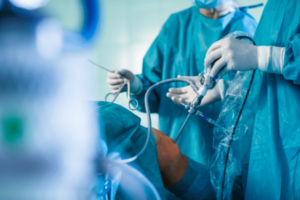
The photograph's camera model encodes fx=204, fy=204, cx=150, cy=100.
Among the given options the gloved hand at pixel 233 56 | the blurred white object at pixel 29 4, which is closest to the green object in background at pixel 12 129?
the blurred white object at pixel 29 4

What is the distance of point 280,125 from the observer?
691mm

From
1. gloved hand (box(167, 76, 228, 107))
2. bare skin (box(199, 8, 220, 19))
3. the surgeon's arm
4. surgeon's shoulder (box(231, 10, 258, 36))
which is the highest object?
bare skin (box(199, 8, 220, 19))

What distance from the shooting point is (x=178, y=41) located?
1.23 metres

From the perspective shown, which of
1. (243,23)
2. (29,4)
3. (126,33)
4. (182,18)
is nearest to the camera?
(29,4)

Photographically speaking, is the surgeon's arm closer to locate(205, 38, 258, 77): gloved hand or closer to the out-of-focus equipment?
locate(205, 38, 258, 77): gloved hand

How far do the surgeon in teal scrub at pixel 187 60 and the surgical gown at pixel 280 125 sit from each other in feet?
1.19

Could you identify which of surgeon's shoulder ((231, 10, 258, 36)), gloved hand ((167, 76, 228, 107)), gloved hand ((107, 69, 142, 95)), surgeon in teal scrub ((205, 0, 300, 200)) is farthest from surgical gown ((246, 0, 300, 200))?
gloved hand ((107, 69, 142, 95))

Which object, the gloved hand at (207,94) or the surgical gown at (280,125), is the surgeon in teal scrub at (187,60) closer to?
the gloved hand at (207,94)

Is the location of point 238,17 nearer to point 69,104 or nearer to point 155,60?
point 155,60

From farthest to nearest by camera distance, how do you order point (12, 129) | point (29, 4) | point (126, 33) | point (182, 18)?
point (126, 33), point (182, 18), point (29, 4), point (12, 129)

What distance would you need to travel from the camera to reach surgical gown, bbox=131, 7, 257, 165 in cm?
109

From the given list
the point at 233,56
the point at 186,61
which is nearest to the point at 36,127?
the point at 233,56

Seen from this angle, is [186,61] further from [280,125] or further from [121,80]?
[280,125]

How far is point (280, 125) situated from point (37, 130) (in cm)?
72
